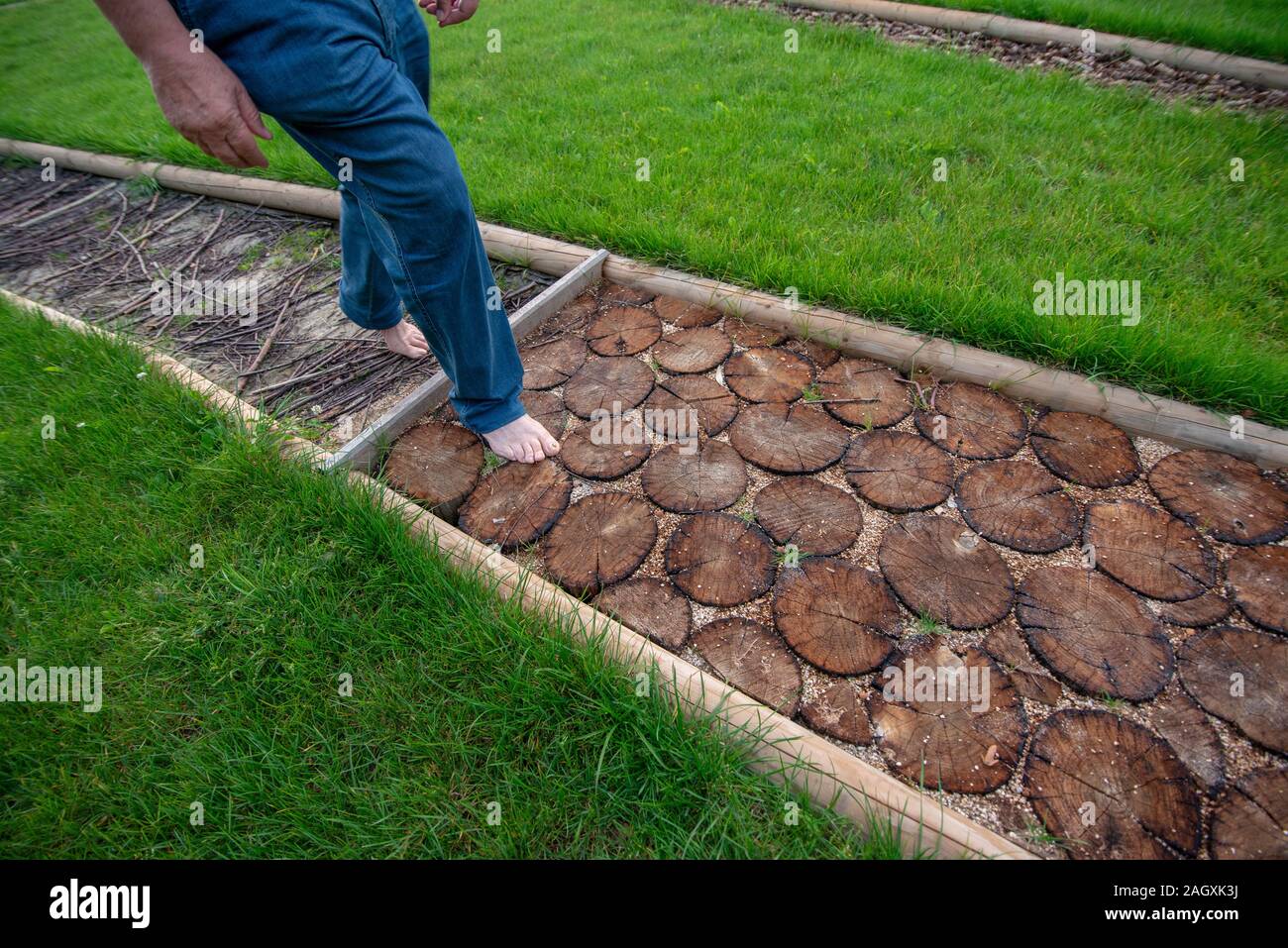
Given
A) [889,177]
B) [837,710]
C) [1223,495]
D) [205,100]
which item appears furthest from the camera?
[889,177]

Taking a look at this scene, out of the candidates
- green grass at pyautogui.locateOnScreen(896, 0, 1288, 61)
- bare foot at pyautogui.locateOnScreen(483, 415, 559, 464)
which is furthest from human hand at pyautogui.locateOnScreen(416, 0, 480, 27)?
green grass at pyautogui.locateOnScreen(896, 0, 1288, 61)

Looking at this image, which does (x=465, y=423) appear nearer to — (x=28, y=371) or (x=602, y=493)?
(x=602, y=493)

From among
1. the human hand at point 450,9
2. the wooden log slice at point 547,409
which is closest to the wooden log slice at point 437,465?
the wooden log slice at point 547,409

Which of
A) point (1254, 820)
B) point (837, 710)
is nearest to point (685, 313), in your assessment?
point (837, 710)

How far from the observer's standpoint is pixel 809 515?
203cm

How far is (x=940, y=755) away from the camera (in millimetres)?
1513

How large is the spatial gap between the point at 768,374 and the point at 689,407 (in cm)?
35

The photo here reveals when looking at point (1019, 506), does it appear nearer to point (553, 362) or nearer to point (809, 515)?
point (809, 515)

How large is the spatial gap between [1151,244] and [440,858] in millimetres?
3428

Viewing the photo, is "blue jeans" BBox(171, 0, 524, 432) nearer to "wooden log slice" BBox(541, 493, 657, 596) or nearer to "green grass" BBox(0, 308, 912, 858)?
"wooden log slice" BBox(541, 493, 657, 596)

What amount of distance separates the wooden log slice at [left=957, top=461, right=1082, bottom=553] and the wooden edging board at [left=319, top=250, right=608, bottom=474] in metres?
1.77

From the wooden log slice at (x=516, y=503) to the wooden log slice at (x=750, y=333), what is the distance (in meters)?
0.95

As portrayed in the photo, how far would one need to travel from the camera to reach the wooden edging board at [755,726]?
1.36 metres

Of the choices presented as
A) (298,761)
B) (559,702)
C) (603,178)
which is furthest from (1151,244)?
(298,761)
